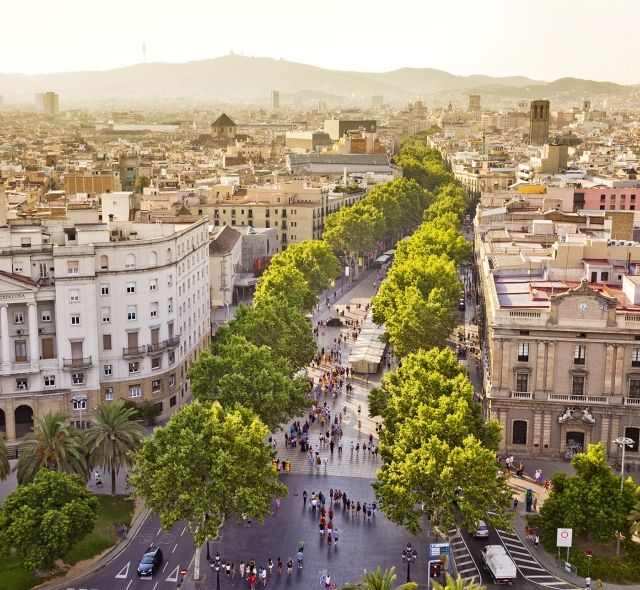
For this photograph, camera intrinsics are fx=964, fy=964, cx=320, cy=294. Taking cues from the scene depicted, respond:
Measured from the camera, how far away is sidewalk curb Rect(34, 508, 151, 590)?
173 ft

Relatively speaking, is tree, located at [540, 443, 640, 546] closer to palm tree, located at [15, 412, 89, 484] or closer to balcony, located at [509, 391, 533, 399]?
balcony, located at [509, 391, 533, 399]

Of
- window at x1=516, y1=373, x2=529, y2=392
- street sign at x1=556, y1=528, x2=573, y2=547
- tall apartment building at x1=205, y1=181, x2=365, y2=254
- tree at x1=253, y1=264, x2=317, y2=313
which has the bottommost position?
street sign at x1=556, y1=528, x2=573, y2=547

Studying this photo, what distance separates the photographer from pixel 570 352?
227 feet

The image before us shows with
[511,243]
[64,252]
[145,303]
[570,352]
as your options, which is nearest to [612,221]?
[511,243]

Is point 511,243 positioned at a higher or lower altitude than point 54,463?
higher

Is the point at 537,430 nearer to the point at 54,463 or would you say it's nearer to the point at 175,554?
the point at 175,554

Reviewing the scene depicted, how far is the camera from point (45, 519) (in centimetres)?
5084

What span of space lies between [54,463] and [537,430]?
34138mm

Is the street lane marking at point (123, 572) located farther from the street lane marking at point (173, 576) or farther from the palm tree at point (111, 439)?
the palm tree at point (111, 439)

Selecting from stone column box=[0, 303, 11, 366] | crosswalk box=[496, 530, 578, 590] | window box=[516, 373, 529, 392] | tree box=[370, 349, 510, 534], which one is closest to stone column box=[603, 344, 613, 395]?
window box=[516, 373, 529, 392]

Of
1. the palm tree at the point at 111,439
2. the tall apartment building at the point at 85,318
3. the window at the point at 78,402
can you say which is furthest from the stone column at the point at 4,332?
the palm tree at the point at 111,439

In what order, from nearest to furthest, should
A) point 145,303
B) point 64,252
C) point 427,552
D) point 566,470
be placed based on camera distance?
point 427,552, point 566,470, point 64,252, point 145,303

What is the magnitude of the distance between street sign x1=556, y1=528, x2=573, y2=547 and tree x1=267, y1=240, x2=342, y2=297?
61835mm

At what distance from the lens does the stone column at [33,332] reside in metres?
72.2
